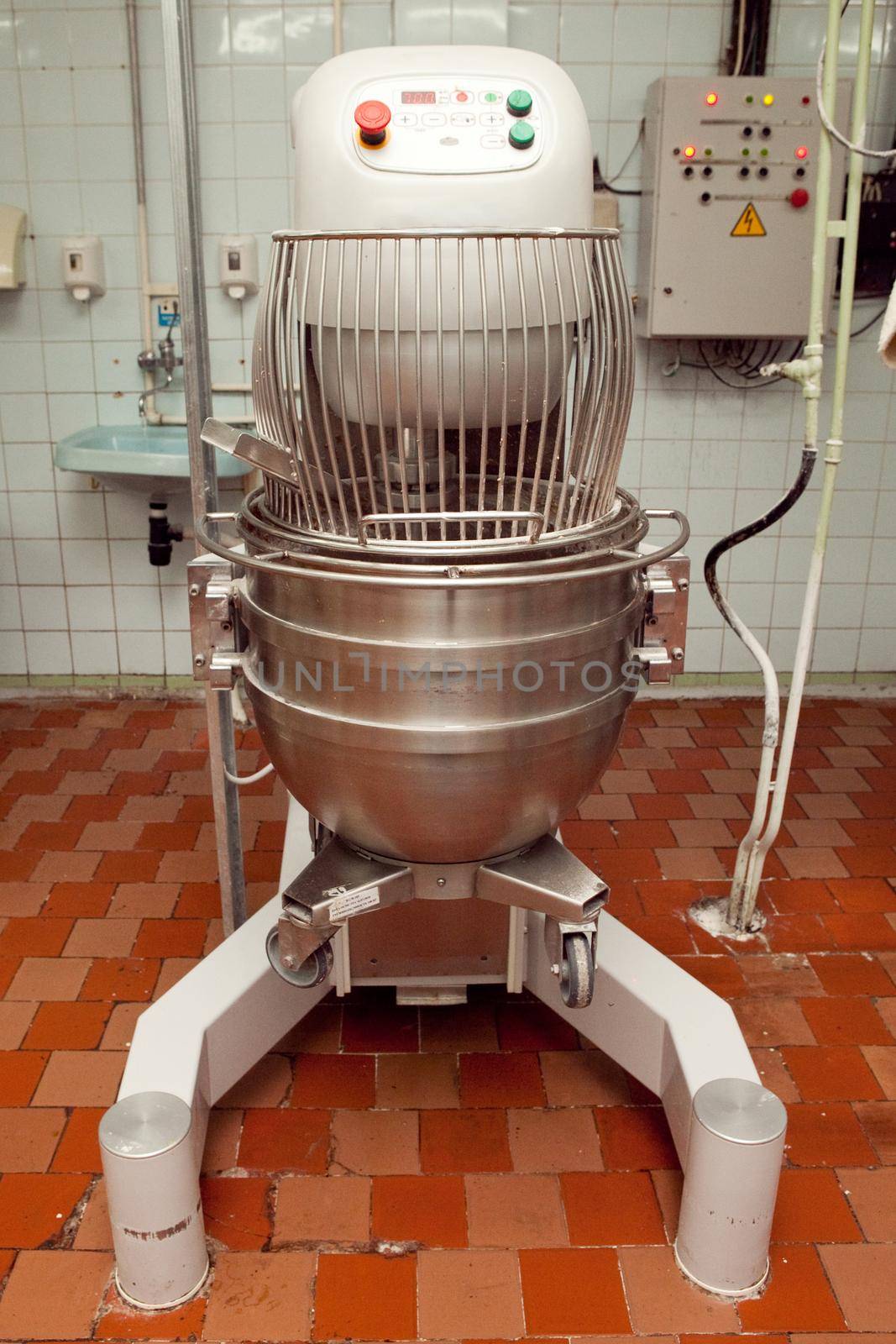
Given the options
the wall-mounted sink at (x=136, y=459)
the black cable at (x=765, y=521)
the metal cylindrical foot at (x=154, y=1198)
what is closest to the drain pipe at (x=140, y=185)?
the wall-mounted sink at (x=136, y=459)

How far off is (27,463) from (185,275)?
1.68 metres

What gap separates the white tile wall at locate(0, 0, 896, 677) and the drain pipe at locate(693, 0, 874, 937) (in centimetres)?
111

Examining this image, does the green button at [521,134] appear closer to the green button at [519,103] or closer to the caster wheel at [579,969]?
the green button at [519,103]

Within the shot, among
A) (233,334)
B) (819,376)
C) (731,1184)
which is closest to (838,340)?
(819,376)

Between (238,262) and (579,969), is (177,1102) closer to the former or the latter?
(579,969)

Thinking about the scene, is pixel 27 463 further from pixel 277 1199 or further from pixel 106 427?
pixel 277 1199

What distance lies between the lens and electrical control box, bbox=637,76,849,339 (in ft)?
8.74

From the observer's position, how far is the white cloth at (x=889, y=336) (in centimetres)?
148

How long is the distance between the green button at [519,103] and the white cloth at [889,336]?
22.7 inches

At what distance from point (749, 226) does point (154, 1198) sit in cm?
243

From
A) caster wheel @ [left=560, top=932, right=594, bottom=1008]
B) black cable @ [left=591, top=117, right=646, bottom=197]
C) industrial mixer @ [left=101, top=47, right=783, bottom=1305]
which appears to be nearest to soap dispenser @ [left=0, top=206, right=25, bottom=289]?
black cable @ [left=591, top=117, right=646, bottom=197]

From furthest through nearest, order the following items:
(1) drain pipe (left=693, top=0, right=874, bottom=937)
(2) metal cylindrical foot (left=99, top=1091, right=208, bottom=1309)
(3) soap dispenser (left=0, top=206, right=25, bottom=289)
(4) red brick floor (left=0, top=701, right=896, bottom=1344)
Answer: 1. (3) soap dispenser (left=0, top=206, right=25, bottom=289)
2. (1) drain pipe (left=693, top=0, right=874, bottom=937)
3. (4) red brick floor (left=0, top=701, right=896, bottom=1344)
4. (2) metal cylindrical foot (left=99, top=1091, right=208, bottom=1309)

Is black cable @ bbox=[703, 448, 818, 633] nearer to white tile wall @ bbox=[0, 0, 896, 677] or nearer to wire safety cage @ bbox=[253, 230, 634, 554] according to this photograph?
wire safety cage @ bbox=[253, 230, 634, 554]

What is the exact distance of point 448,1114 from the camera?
1.75 metres
